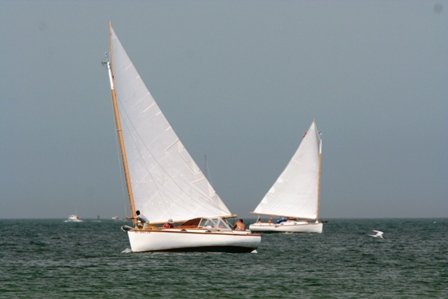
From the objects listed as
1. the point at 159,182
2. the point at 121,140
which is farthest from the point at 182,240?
the point at 121,140

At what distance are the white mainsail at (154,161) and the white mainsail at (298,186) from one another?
174 feet

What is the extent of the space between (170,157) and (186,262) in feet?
21.2

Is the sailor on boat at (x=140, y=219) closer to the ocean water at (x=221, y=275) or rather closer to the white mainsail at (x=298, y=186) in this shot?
the ocean water at (x=221, y=275)

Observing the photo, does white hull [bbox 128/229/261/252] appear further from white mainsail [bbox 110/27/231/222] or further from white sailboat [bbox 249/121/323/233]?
white sailboat [bbox 249/121/323/233]

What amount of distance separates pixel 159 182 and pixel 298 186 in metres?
56.1

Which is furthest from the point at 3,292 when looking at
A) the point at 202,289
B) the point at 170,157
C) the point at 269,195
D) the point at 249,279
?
the point at 269,195

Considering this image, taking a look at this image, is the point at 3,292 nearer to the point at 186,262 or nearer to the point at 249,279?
the point at 249,279

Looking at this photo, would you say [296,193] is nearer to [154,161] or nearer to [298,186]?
[298,186]

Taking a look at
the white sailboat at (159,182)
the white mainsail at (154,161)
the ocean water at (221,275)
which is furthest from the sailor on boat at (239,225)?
the ocean water at (221,275)

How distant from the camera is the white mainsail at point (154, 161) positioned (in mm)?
50750

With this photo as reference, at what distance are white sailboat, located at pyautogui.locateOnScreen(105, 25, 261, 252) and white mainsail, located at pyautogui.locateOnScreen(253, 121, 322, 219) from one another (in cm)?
5293

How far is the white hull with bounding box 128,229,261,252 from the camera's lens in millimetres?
50656

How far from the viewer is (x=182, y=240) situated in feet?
168

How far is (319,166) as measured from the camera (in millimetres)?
107438
